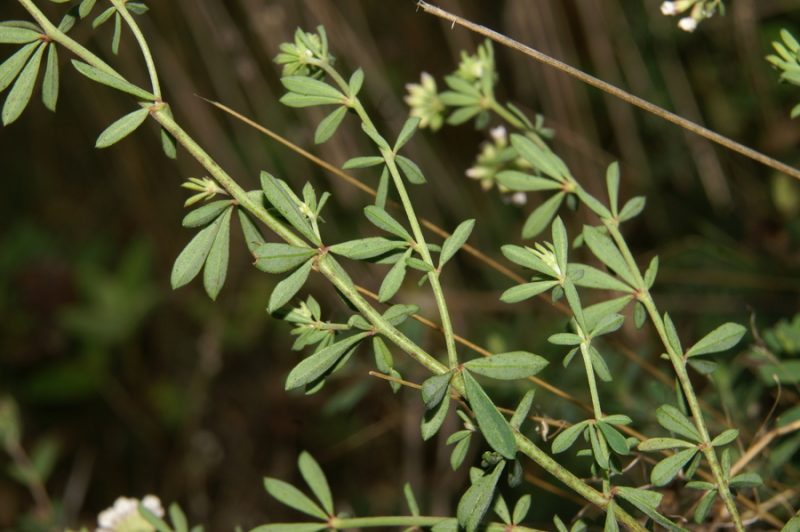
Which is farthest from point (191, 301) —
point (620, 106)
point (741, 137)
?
point (741, 137)

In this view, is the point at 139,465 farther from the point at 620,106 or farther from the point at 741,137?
the point at 741,137

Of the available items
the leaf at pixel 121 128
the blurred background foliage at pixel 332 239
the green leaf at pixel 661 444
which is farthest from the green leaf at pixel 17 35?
the blurred background foliage at pixel 332 239

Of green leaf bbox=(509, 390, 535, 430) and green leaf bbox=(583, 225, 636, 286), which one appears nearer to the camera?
green leaf bbox=(509, 390, 535, 430)

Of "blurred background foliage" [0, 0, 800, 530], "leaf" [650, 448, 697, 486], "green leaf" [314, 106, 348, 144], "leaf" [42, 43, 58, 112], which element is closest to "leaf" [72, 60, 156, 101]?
"leaf" [42, 43, 58, 112]

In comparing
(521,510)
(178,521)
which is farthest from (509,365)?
(178,521)

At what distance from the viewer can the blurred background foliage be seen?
2.43 meters

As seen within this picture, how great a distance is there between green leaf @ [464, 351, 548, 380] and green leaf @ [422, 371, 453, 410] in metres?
0.05

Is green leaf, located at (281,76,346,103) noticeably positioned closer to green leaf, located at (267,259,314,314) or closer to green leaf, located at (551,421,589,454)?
green leaf, located at (267,259,314,314)

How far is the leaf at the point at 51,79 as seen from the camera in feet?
3.35

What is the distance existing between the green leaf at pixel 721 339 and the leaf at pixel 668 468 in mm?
129

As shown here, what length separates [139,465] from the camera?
2.91m

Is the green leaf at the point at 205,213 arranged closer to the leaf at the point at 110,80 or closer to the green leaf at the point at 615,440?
the leaf at the point at 110,80

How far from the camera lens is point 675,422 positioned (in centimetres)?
95

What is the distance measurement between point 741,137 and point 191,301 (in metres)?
2.03
